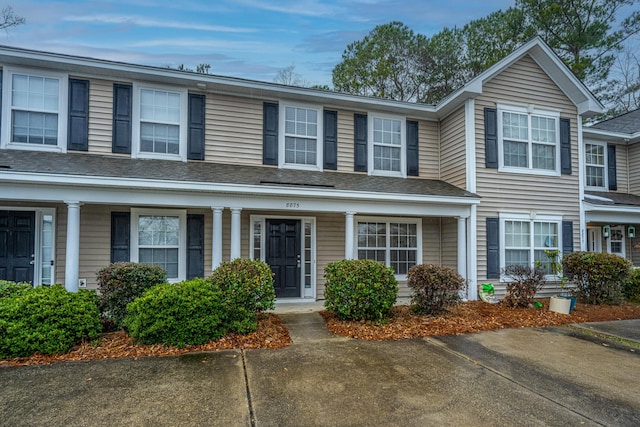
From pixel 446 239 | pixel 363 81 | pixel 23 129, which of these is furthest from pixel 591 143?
pixel 23 129

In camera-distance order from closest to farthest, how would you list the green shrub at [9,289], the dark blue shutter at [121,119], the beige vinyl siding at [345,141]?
1. the green shrub at [9,289]
2. the dark blue shutter at [121,119]
3. the beige vinyl siding at [345,141]

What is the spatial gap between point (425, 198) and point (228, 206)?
414 centimetres

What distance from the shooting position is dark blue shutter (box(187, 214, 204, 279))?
7535mm

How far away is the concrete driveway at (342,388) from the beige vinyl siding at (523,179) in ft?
13.7

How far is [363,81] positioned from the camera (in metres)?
18.2

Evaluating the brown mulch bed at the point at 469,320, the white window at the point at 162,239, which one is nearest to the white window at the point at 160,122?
the white window at the point at 162,239

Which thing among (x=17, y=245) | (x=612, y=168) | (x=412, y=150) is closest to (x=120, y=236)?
(x=17, y=245)

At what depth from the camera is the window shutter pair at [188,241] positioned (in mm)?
7156

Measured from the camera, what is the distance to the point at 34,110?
6973 millimetres

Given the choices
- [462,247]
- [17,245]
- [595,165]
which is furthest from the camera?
[595,165]

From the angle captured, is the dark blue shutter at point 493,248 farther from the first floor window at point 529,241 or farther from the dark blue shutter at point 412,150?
the dark blue shutter at point 412,150

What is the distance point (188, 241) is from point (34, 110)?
388cm

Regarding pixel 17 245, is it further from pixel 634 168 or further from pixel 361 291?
pixel 634 168

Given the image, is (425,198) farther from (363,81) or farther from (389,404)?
(363,81)
